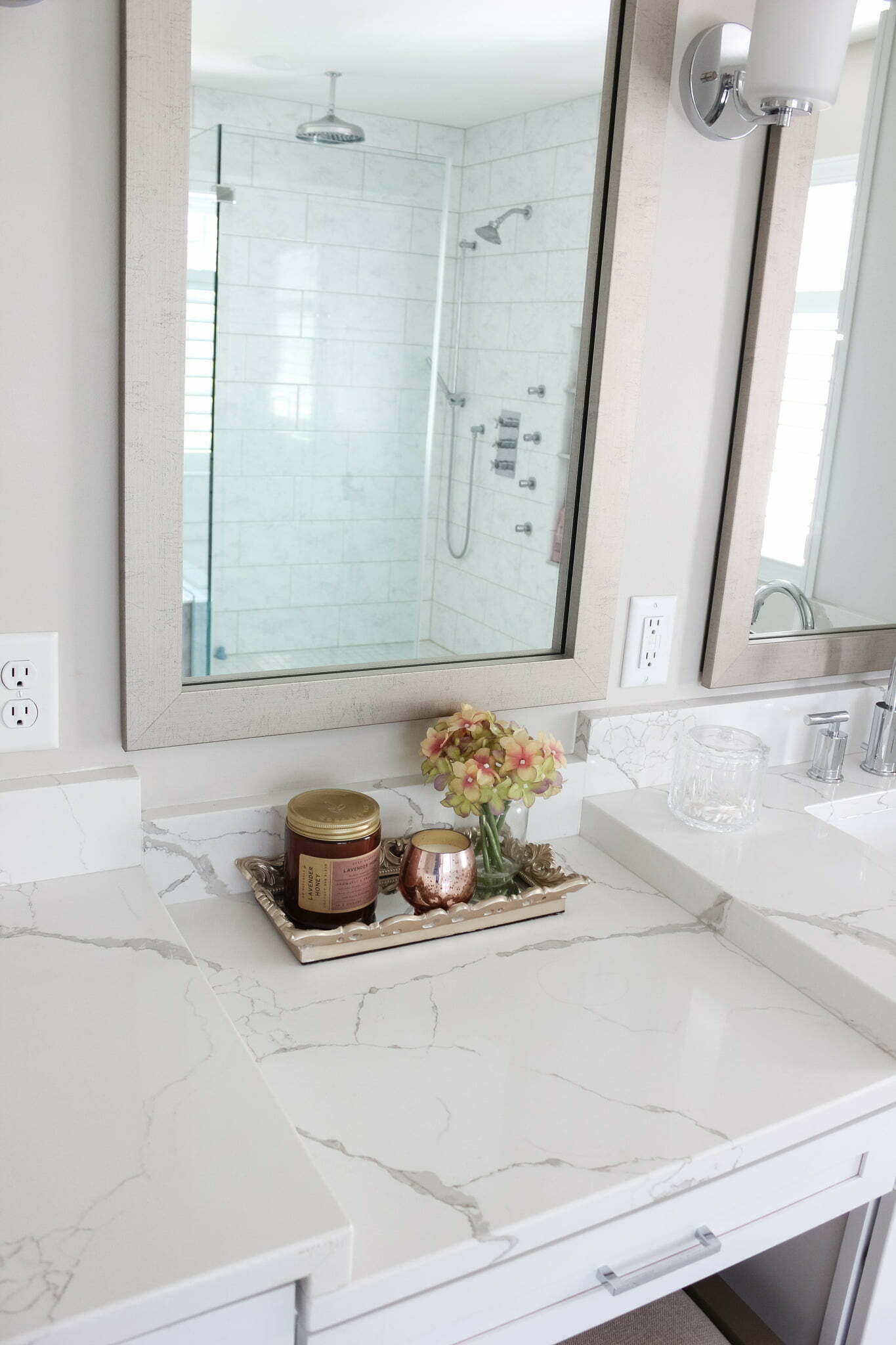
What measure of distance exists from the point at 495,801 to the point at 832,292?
858 millimetres

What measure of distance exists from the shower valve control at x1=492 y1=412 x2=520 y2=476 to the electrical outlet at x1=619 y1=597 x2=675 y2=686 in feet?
0.86

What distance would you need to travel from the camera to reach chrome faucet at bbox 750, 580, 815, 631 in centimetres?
153

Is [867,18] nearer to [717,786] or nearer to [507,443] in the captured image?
[507,443]

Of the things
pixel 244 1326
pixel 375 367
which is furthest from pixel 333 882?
pixel 375 367

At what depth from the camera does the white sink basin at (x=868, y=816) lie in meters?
1.52

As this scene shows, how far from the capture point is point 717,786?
139 centimetres

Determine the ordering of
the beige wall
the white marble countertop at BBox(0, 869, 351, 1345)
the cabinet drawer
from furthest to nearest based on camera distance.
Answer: the beige wall → the cabinet drawer → the white marble countertop at BBox(0, 869, 351, 1345)

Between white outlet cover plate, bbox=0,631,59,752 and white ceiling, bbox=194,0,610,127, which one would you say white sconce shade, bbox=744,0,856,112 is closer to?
white ceiling, bbox=194,0,610,127

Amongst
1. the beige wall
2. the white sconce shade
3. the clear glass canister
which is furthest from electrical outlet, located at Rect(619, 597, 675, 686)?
the white sconce shade

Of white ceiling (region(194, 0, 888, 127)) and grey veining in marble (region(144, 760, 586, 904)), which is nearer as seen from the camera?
white ceiling (region(194, 0, 888, 127))

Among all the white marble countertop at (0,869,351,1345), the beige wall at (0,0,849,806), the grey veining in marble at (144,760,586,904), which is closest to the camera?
the white marble countertop at (0,869,351,1345)

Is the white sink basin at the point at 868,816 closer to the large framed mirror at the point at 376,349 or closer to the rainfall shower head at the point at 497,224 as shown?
the large framed mirror at the point at 376,349

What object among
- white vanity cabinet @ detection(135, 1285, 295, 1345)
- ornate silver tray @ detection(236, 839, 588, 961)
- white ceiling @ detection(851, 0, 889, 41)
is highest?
white ceiling @ detection(851, 0, 889, 41)

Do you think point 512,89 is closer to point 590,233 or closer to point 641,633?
point 590,233
